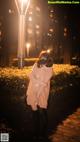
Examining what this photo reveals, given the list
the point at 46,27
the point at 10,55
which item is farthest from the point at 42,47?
the point at 10,55

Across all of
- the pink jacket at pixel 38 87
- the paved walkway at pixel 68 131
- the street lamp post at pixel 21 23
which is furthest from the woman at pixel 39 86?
the street lamp post at pixel 21 23

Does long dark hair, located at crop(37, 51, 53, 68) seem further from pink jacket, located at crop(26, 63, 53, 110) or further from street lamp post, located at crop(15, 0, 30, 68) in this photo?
street lamp post, located at crop(15, 0, 30, 68)

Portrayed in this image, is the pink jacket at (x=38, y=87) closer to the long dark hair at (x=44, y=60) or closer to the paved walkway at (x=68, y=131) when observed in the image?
the long dark hair at (x=44, y=60)

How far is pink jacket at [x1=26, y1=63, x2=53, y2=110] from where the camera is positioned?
7395 millimetres

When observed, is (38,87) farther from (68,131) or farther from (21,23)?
(21,23)

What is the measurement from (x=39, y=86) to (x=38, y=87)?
0.03 metres

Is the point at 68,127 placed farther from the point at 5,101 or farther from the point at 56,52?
the point at 56,52

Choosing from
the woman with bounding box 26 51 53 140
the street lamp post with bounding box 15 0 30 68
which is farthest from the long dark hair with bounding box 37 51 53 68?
the street lamp post with bounding box 15 0 30 68

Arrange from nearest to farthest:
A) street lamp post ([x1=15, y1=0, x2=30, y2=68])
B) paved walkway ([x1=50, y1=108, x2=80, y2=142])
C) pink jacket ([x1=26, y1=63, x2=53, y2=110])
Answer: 1. paved walkway ([x1=50, y1=108, x2=80, y2=142])
2. pink jacket ([x1=26, y1=63, x2=53, y2=110])
3. street lamp post ([x1=15, y1=0, x2=30, y2=68])

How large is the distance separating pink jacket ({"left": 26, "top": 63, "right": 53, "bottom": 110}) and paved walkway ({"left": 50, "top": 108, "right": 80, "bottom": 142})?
71 cm

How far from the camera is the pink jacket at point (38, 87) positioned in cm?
739

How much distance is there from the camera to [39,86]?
740cm

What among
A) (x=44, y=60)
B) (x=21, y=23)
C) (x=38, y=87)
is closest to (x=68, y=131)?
(x=38, y=87)

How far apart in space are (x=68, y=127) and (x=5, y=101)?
1.71m
